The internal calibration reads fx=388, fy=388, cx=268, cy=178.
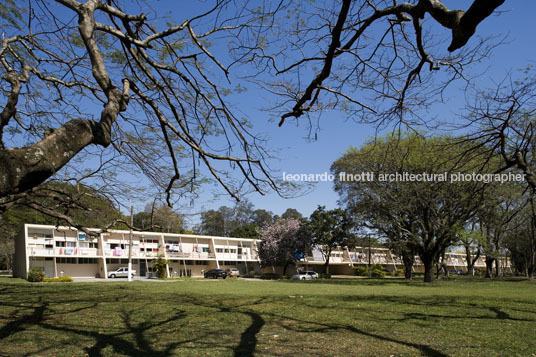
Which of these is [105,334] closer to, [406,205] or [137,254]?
[406,205]

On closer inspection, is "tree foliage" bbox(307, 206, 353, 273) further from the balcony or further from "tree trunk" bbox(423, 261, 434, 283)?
the balcony

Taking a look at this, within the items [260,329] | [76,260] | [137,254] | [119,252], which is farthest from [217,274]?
[260,329]

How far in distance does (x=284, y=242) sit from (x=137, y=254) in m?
18.0

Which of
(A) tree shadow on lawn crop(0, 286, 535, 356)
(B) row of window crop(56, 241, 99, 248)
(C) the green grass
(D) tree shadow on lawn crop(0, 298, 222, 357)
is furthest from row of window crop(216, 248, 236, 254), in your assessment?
(D) tree shadow on lawn crop(0, 298, 222, 357)

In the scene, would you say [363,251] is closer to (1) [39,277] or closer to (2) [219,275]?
(2) [219,275]

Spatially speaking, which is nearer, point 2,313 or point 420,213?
point 2,313

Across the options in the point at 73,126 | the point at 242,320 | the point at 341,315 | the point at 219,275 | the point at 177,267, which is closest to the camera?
the point at 73,126

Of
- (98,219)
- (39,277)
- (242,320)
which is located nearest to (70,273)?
(39,277)

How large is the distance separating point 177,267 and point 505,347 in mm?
47544

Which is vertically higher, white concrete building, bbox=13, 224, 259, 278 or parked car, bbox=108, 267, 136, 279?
white concrete building, bbox=13, 224, 259, 278

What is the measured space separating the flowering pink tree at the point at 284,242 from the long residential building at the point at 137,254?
3.57 metres

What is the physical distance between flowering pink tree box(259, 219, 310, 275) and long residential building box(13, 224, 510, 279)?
3572 millimetres

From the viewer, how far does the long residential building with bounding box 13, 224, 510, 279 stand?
122ft

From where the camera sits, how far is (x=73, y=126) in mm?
3123
